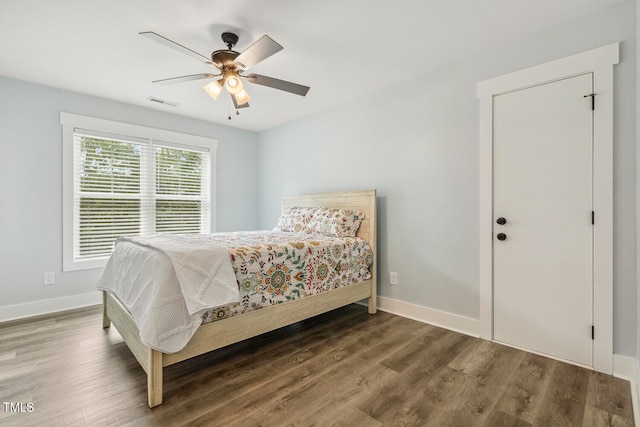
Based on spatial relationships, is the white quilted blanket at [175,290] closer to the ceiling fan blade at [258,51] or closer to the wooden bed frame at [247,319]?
the wooden bed frame at [247,319]

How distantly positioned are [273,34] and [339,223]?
1.83 m

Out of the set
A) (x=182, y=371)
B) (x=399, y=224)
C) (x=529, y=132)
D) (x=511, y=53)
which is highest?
(x=511, y=53)

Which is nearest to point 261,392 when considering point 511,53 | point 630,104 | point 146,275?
point 146,275

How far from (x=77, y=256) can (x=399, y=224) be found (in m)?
3.64

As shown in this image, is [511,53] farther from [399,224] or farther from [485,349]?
[485,349]

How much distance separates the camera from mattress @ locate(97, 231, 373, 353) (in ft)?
5.41

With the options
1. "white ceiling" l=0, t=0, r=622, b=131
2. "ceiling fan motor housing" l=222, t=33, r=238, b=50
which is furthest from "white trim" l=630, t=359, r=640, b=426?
"ceiling fan motor housing" l=222, t=33, r=238, b=50

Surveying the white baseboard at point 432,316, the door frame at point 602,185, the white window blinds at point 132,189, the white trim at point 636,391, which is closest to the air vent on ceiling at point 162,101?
the white window blinds at point 132,189

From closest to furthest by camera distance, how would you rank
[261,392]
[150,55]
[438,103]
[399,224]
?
[261,392]
[150,55]
[438,103]
[399,224]

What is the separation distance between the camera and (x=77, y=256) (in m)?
3.31

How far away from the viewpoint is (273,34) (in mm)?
2209

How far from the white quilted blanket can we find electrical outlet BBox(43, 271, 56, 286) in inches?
73.3

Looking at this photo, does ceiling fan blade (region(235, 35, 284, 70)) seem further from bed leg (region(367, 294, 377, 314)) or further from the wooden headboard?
bed leg (region(367, 294, 377, 314))

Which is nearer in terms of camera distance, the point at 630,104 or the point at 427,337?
the point at 630,104
